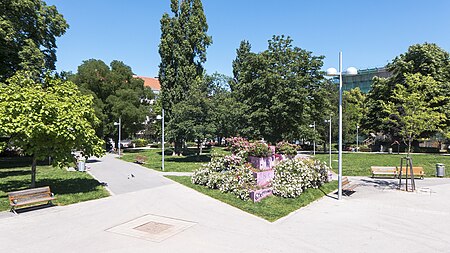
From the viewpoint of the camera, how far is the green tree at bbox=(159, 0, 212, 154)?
99.0 ft

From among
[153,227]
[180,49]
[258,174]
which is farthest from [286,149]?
[180,49]

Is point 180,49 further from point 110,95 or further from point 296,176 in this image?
point 296,176

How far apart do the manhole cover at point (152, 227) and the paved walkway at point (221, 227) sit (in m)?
0.03

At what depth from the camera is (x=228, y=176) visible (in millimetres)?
12992

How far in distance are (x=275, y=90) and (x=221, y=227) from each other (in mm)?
14945

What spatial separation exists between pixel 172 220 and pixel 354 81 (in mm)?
81004

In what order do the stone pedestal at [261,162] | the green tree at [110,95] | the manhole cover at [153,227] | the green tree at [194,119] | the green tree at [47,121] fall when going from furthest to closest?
the green tree at [110,95], the green tree at [194,119], the stone pedestal at [261,162], the green tree at [47,121], the manhole cover at [153,227]

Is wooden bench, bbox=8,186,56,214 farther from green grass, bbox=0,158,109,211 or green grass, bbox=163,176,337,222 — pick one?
green grass, bbox=163,176,337,222

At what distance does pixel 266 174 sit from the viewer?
42.6 feet

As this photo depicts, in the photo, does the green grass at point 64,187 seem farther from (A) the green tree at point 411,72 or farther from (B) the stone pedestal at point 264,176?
(A) the green tree at point 411,72

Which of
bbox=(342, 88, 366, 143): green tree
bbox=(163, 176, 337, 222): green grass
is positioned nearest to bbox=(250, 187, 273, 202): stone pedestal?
bbox=(163, 176, 337, 222): green grass

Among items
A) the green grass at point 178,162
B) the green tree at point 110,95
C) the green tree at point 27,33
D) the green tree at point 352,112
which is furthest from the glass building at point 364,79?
the green tree at point 27,33

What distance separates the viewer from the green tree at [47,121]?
10.3 meters

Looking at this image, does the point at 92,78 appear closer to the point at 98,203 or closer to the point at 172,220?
the point at 98,203
